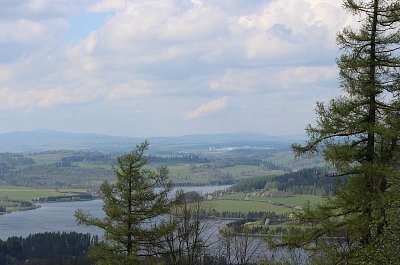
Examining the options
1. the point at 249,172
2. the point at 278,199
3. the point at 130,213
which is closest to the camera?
the point at 130,213

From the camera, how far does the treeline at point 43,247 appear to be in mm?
71125

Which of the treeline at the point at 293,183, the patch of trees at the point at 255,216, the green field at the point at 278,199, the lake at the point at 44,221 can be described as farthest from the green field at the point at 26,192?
the patch of trees at the point at 255,216

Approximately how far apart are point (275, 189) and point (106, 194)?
111m

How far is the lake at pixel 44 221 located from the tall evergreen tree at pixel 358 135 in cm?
7194

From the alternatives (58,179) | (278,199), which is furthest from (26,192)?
(278,199)

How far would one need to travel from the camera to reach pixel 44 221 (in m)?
105

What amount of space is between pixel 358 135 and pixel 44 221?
3947 inches

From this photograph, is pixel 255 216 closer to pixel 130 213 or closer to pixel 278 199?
pixel 278 199

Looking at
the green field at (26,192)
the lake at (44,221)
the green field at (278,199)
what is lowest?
the lake at (44,221)

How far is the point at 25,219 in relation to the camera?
363 ft

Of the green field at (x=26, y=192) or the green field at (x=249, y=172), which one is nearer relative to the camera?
the green field at (x=26, y=192)

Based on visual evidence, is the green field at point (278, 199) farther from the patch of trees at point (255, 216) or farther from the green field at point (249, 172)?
the green field at point (249, 172)

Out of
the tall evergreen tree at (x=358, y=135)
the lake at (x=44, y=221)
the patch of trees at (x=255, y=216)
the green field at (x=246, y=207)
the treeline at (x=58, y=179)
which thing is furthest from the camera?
the treeline at (x=58, y=179)

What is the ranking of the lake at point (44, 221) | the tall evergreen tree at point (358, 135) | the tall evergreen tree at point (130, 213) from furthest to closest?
the lake at point (44, 221) < the tall evergreen tree at point (130, 213) < the tall evergreen tree at point (358, 135)
